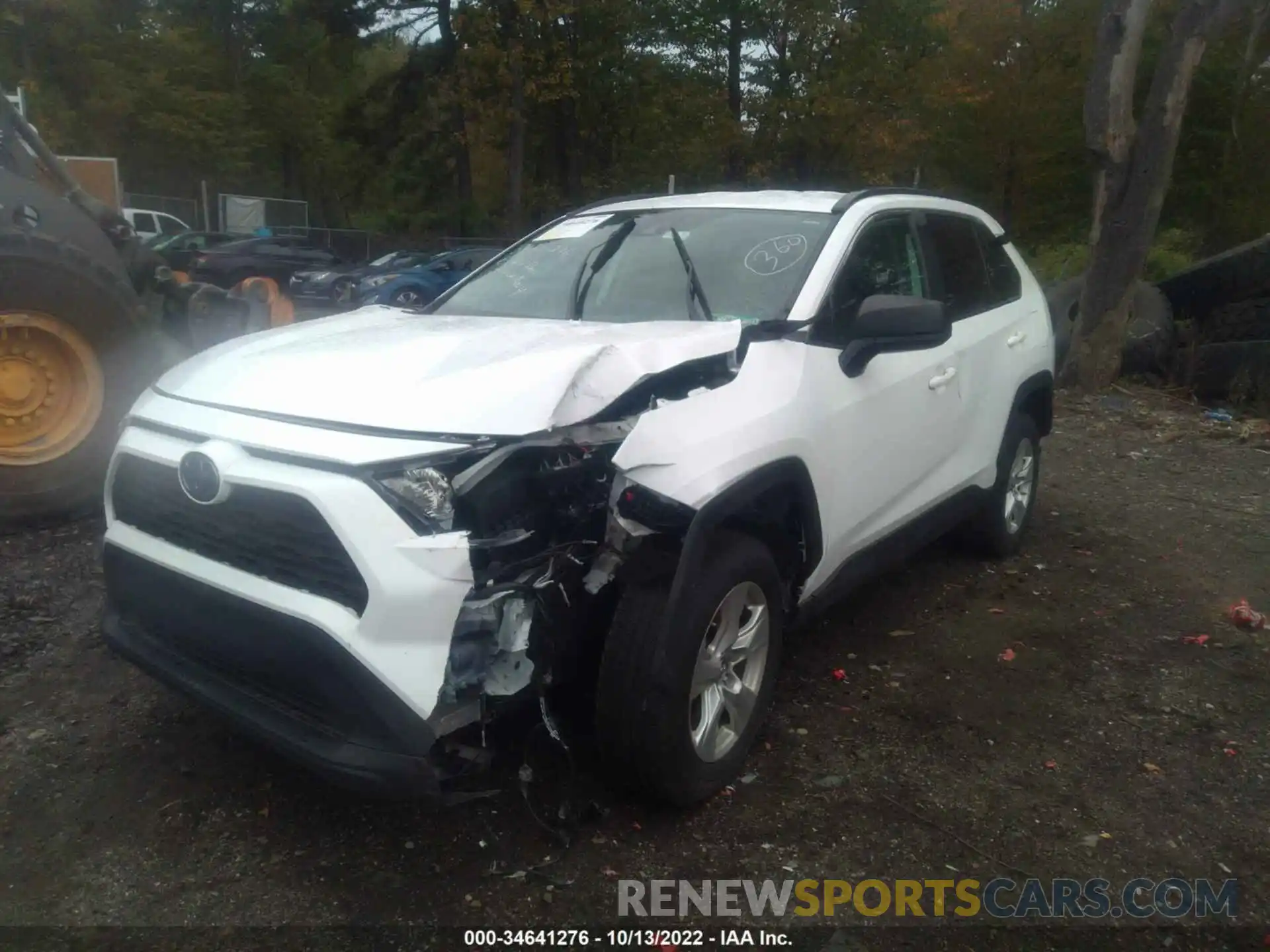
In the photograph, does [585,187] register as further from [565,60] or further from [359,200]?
[359,200]

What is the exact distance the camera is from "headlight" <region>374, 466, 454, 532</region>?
251 cm

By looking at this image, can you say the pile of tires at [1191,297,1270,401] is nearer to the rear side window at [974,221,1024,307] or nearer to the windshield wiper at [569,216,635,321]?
the rear side window at [974,221,1024,307]

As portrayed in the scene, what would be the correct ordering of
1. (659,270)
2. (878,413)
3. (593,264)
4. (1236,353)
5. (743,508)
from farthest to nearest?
(1236,353) → (593,264) → (659,270) → (878,413) → (743,508)

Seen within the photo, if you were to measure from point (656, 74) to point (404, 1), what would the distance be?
880 centimetres

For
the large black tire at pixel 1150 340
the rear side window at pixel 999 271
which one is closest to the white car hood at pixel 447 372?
the rear side window at pixel 999 271

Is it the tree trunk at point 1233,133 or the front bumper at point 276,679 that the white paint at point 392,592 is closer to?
the front bumper at point 276,679

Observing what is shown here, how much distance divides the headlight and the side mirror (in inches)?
61.9

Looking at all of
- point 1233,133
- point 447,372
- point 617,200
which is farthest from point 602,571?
point 1233,133

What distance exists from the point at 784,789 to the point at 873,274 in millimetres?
1988

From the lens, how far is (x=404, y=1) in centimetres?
3019

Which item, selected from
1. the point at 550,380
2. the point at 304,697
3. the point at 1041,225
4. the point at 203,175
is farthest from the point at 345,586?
the point at 203,175

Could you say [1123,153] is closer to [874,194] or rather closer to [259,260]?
[874,194]

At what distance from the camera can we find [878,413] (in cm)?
370

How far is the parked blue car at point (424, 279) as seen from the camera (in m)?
18.8
